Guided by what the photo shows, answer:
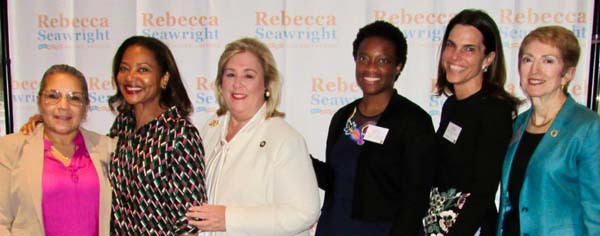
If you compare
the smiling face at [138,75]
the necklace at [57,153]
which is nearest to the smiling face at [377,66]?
the smiling face at [138,75]

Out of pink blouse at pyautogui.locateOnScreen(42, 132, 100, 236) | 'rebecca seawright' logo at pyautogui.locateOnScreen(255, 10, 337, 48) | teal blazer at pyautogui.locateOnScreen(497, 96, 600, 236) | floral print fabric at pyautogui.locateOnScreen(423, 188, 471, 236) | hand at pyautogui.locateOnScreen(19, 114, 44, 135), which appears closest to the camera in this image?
teal blazer at pyautogui.locateOnScreen(497, 96, 600, 236)

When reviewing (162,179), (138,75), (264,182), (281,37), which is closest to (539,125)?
(264,182)

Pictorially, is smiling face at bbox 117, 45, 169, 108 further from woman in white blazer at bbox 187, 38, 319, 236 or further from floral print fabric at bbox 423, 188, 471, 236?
floral print fabric at bbox 423, 188, 471, 236

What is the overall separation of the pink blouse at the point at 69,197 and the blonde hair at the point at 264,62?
73 cm

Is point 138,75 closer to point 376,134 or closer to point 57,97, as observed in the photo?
point 57,97

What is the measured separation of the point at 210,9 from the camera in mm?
3414

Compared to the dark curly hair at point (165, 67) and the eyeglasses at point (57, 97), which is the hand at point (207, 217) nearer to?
the dark curly hair at point (165, 67)

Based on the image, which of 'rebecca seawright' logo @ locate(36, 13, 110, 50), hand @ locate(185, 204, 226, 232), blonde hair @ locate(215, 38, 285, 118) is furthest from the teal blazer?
'rebecca seawright' logo @ locate(36, 13, 110, 50)

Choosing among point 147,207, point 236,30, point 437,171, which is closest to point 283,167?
point 147,207

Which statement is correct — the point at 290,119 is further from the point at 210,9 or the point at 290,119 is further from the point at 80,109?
the point at 80,109

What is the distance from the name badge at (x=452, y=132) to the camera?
2070 millimetres

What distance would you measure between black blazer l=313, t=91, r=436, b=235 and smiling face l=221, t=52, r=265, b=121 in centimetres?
54

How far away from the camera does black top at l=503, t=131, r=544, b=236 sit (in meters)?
1.97

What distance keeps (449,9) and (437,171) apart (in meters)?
1.50
